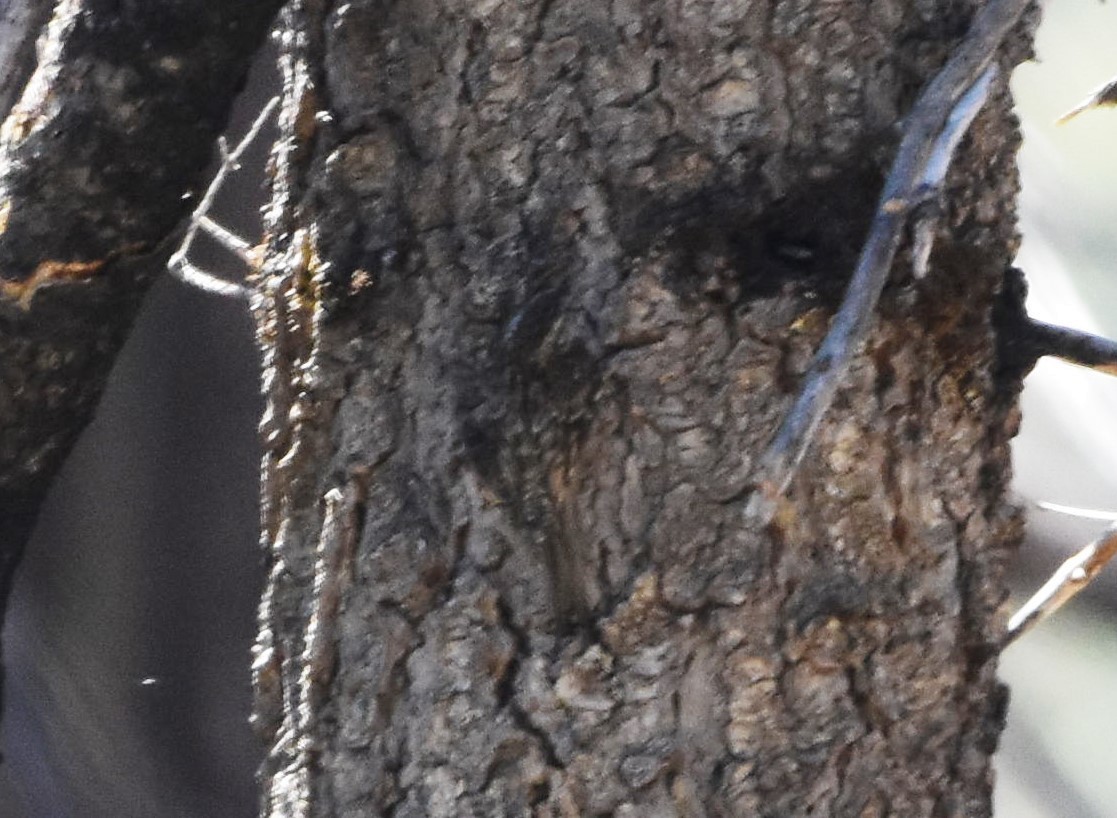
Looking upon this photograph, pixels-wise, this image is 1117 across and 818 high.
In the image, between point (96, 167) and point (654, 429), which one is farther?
point (96, 167)

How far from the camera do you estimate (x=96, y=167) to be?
0.74 meters

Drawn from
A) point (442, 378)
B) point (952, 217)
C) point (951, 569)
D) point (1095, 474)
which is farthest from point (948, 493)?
point (1095, 474)

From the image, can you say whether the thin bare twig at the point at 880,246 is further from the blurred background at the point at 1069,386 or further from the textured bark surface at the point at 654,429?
the blurred background at the point at 1069,386

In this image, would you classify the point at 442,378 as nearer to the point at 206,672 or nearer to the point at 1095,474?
the point at 206,672

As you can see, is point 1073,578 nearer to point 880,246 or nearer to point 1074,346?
point 1074,346

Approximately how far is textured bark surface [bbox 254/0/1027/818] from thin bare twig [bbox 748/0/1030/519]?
7cm

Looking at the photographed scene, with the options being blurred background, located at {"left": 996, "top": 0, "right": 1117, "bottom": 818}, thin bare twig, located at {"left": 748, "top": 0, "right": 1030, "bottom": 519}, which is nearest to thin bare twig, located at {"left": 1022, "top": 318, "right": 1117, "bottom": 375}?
thin bare twig, located at {"left": 748, "top": 0, "right": 1030, "bottom": 519}

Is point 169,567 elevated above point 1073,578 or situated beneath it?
situated beneath

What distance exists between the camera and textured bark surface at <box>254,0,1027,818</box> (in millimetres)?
616

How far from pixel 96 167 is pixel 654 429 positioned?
1.22ft

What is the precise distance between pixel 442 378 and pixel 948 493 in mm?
267

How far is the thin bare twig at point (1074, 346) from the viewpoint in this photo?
2.18ft

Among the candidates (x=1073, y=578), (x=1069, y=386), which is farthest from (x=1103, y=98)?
(x=1069, y=386)

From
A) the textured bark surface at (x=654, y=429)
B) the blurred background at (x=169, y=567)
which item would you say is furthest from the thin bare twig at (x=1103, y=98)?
the blurred background at (x=169, y=567)
